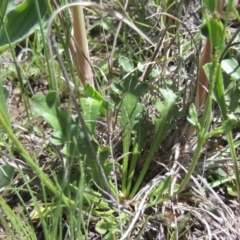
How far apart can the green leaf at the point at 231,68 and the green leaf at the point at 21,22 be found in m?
0.43

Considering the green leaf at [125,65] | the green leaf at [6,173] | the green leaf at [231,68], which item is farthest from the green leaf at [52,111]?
the green leaf at [231,68]

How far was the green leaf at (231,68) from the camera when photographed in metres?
1.14

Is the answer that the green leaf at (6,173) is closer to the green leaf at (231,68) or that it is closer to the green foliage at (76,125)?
the green foliage at (76,125)

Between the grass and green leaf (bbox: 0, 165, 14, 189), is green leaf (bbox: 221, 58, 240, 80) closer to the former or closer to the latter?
the grass

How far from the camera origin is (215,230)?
1.09m

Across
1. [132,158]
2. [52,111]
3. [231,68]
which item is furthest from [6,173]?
[231,68]

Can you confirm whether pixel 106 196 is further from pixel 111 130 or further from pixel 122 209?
pixel 111 130

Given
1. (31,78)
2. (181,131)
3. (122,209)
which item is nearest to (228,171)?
(181,131)

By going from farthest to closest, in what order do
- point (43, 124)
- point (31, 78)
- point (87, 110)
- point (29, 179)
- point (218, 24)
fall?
point (31, 78), point (43, 124), point (29, 179), point (87, 110), point (218, 24)

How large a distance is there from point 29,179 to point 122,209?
232mm

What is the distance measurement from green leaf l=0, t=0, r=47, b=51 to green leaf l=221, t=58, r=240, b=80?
16.9 inches

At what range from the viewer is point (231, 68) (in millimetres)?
1145

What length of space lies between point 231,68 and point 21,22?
1.57 ft

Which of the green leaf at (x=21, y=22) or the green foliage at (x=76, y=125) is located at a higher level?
the green leaf at (x=21, y=22)
